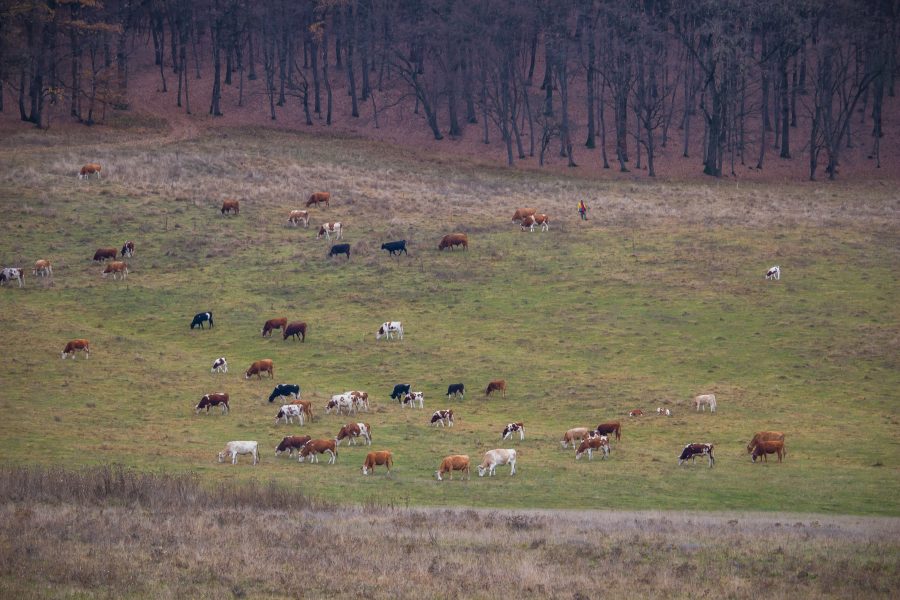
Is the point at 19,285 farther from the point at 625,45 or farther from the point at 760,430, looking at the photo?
the point at 625,45

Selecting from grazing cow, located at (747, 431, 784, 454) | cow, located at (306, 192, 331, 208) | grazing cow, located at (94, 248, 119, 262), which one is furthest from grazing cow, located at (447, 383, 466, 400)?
cow, located at (306, 192, 331, 208)

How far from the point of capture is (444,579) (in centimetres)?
1628

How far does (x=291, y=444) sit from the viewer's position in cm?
2833

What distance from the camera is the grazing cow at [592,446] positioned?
1125 inches

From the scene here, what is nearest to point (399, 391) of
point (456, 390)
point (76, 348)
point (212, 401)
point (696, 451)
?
point (456, 390)

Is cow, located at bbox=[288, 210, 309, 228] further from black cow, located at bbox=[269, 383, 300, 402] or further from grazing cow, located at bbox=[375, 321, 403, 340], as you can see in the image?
black cow, located at bbox=[269, 383, 300, 402]

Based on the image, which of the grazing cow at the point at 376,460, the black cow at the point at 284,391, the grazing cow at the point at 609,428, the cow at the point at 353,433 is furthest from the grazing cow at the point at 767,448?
the black cow at the point at 284,391

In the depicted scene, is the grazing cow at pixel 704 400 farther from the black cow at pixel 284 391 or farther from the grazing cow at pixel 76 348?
the grazing cow at pixel 76 348

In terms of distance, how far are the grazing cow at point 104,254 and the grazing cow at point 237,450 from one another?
25083 mm

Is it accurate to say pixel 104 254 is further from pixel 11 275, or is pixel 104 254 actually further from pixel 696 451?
pixel 696 451

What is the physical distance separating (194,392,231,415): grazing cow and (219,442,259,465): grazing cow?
4.94 m

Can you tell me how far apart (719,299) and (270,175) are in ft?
115

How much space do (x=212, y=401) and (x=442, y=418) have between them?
25.0 ft

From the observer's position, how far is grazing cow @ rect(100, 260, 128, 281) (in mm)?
47625
